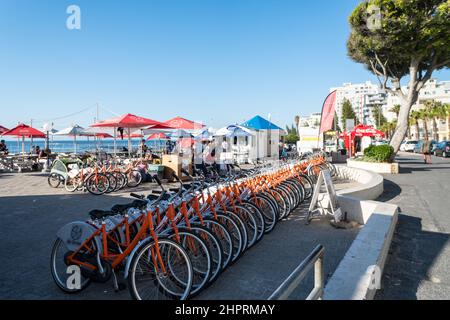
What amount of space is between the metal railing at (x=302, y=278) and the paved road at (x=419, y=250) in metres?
1.26

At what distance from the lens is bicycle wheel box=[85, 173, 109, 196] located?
358 inches

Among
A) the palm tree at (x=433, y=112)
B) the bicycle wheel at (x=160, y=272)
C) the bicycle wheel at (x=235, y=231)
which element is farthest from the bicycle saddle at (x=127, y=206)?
the palm tree at (x=433, y=112)

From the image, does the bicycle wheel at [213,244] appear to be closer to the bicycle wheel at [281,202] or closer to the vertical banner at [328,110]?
the bicycle wheel at [281,202]

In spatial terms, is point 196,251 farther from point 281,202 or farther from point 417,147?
A: point 417,147

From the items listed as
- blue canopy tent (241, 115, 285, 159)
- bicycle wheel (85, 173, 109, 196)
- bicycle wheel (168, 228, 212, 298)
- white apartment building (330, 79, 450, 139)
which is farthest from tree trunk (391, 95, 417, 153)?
bicycle wheel (168, 228, 212, 298)

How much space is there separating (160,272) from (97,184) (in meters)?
6.87

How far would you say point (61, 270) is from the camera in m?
3.64

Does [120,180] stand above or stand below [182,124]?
below

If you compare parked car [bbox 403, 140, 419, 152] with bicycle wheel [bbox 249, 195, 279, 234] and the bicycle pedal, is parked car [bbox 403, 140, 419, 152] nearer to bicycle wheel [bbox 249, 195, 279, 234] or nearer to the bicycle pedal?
bicycle wheel [bbox 249, 195, 279, 234]

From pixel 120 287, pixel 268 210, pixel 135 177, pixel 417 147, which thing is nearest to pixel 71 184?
pixel 135 177

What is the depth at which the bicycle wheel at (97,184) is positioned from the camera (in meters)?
9.09
